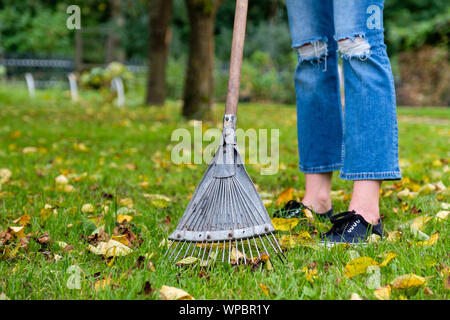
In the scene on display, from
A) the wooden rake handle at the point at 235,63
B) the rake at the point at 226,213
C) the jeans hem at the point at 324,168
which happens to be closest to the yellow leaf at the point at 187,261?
the rake at the point at 226,213


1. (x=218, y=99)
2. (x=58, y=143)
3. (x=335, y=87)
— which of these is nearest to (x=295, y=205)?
(x=335, y=87)

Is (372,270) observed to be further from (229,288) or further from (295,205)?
(295,205)

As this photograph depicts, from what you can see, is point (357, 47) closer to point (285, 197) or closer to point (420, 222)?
point (420, 222)

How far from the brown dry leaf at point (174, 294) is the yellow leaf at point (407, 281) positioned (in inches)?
22.2

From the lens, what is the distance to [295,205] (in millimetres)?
2137

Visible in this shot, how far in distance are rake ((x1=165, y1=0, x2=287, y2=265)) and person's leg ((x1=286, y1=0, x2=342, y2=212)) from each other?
0.54 m

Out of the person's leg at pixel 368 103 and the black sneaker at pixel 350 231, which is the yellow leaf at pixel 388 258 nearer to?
the black sneaker at pixel 350 231

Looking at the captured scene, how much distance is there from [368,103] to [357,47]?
0.72 feet

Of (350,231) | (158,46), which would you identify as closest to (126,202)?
(350,231)

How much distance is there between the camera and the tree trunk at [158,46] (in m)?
10.6

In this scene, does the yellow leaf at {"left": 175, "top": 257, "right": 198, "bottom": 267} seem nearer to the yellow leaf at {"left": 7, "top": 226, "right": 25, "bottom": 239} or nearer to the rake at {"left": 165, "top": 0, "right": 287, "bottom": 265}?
the rake at {"left": 165, "top": 0, "right": 287, "bottom": 265}

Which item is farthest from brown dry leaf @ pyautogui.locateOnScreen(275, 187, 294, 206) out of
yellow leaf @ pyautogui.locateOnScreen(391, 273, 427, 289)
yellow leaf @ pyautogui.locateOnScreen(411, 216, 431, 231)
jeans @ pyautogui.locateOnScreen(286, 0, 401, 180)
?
yellow leaf @ pyautogui.locateOnScreen(391, 273, 427, 289)

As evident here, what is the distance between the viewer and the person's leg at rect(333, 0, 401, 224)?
6.01 ft

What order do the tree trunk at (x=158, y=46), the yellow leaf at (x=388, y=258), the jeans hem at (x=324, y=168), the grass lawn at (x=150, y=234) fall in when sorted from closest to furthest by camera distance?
the grass lawn at (x=150, y=234)
the yellow leaf at (x=388, y=258)
the jeans hem at (x=324, y=168)
the tree trunk at (x=158, y=46)
